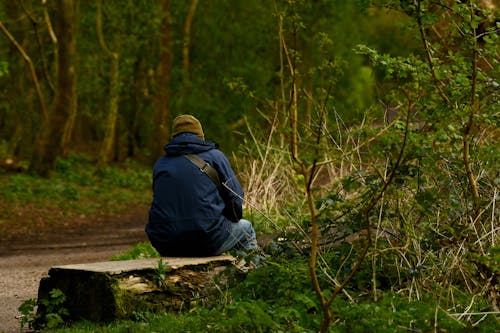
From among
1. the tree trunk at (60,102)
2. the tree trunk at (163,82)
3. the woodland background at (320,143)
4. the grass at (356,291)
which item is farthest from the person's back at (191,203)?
the tree trunk at (163,82)

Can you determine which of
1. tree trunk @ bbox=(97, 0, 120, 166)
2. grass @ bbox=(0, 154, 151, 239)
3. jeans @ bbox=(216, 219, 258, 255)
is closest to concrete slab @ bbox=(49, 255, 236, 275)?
jeans @ bbox=(216, 219, 258, 255)

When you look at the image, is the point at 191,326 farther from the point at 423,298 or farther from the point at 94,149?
the point at 94,149

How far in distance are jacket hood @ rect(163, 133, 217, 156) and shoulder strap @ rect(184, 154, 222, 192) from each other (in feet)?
0.25

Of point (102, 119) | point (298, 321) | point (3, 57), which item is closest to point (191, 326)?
point (298, 321)

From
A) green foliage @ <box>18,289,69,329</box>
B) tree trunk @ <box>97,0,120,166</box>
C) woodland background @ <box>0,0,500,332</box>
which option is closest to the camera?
woodland background @ <box>0,0,500,332</box>

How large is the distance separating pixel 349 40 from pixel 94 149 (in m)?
13.0

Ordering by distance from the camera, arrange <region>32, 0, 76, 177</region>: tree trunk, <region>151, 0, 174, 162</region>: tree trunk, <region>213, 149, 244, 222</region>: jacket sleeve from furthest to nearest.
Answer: <region>151, 0, 174, 162</region>: tree trunk
<region>32, 0, 76, 177</region>: tree trunk
<region>213, 149, 244, 222</region>: jacket sleeve

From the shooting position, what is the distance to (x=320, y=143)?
5.18 m

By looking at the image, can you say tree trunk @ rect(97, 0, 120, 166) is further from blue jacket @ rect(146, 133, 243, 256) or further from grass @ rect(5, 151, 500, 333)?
grass @ rect(5, 151, 500, 333)

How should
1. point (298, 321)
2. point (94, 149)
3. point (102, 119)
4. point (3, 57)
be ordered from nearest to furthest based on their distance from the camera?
point (298, 321) < point (3, 57) < point (102, 119) < point (94, 149)

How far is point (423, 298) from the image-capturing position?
640cm

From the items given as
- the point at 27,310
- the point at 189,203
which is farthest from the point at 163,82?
the point at 27,310

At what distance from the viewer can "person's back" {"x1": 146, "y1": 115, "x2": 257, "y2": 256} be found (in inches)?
314

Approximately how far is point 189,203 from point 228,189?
1.42ft
